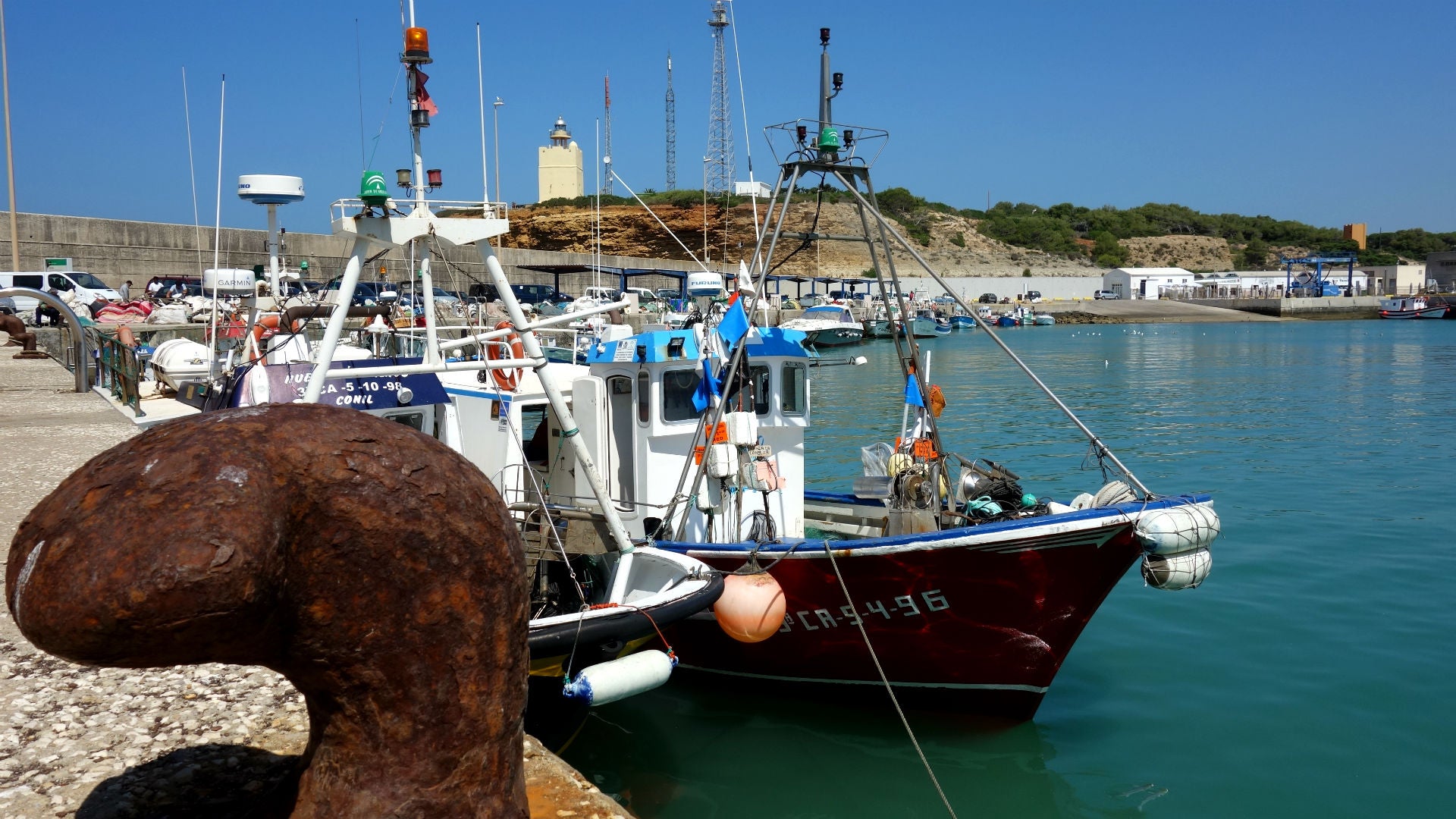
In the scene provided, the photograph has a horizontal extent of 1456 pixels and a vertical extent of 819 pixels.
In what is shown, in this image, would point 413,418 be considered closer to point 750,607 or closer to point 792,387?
point 792,387

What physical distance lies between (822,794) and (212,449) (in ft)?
21.8

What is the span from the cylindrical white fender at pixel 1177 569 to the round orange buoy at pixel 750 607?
2.81m

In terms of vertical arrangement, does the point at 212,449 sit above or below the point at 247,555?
above

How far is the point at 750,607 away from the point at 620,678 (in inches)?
55.2

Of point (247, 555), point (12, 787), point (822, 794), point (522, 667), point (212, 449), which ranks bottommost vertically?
point (822, 794)

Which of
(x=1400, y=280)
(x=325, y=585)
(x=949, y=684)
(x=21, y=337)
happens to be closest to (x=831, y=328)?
(x=21, y=337)

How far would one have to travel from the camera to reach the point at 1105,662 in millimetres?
10648

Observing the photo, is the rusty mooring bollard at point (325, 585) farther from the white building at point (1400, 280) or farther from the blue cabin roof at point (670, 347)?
the white building at point (1400, 280)

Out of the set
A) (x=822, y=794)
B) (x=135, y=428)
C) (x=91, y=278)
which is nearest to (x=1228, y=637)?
(x=822, y=794)

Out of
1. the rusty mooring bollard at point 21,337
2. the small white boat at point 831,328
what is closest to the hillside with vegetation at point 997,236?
the small white boat at point 831,328

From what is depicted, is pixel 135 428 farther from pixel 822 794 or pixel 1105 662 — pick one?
pixel 1105 662

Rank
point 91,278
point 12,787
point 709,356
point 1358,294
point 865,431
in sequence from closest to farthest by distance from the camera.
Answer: point 12,787 → point 709,356 → point 865,431 → point 91,278 → point 1358,294

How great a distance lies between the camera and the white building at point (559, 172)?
95.7 m

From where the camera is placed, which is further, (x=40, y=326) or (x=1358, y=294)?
(x=1358, y=294)
